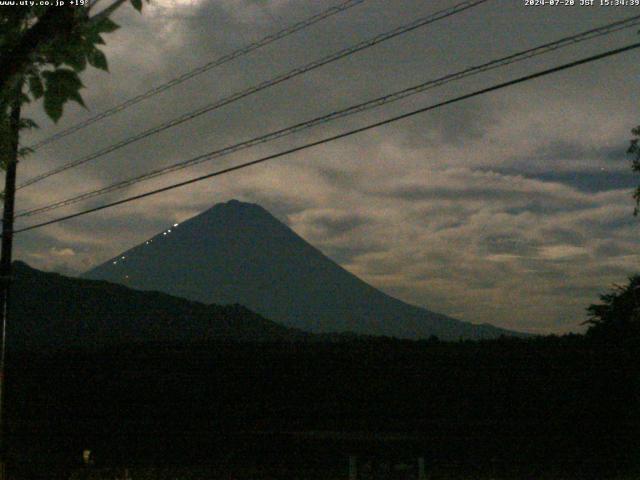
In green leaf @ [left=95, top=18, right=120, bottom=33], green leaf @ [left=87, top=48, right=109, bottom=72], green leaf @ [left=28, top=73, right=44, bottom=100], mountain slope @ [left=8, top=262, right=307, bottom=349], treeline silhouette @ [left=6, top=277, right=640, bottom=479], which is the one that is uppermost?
mountain slope @ [left=8, top=262, right=307, bottom=349]

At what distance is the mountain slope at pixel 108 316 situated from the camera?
10161cm

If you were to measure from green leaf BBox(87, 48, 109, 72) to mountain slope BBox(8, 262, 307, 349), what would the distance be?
Answer: 308 ft

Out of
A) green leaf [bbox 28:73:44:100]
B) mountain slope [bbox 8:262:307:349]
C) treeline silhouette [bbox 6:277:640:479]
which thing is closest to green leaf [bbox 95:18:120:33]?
green leaf [bbox 28:73:44:100]

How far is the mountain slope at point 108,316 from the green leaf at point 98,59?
308 feet

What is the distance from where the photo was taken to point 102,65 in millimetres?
4703

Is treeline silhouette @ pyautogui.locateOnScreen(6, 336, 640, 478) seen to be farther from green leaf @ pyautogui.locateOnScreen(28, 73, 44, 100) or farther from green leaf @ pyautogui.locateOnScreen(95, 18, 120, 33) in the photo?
green leaf @ pyautogui.locateOnScreen(95, 18, 120, 33)

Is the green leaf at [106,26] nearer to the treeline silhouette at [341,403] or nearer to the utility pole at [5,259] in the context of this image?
the utility pole at [5,259]

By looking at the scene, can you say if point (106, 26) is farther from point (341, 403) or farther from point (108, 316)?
point (108, 316)

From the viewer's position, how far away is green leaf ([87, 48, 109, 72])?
4691mm

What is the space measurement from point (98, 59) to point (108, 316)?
109996mm

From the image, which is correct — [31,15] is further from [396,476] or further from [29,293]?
[29,293]

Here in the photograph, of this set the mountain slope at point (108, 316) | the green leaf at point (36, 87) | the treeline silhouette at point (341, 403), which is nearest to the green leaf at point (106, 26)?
the green leaf at point (36, 87)

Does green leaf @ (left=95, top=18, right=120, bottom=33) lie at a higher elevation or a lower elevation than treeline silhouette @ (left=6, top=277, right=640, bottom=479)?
higher

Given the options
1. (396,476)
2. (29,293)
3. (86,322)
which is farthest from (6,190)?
(29,293)
